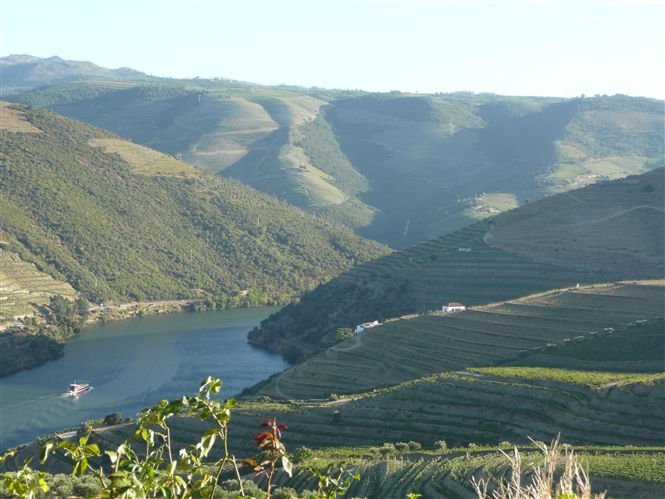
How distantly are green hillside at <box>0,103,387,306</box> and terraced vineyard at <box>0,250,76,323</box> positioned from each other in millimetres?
1956

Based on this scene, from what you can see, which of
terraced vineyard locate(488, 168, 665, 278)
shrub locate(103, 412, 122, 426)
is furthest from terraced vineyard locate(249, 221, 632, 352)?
shrub locate(103, 412, 122, 426)

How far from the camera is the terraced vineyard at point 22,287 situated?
278 ft

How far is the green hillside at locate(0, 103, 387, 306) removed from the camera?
100812mm

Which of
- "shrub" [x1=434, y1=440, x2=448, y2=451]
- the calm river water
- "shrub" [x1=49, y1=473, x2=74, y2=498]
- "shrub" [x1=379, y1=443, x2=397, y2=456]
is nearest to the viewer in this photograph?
"shrub" [x1=49, y1=473, x2=74, y2=498]

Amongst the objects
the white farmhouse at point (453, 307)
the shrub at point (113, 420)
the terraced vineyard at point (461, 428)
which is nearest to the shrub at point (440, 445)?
the terraced vineyard at point (461, 428)

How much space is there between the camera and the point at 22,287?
292 feet

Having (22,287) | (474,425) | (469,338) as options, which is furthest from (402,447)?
(22,287)

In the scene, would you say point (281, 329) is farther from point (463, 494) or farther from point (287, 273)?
point (463, 494)

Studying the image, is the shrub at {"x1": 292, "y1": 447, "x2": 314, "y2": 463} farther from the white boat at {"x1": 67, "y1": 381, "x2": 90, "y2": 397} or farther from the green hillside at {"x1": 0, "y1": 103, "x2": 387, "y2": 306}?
the green hillside at {"x1": 0, "y1": 103, "x2": 387, "y2": 306}

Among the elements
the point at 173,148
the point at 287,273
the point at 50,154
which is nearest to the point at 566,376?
the point at 287,273

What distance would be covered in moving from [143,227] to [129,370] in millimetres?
46532

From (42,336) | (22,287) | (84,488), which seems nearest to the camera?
(84,488)

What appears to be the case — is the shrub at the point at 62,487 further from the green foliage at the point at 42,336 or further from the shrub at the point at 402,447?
the green foliage at the point at 42,336

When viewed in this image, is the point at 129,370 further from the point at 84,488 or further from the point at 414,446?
the point at 84,488
